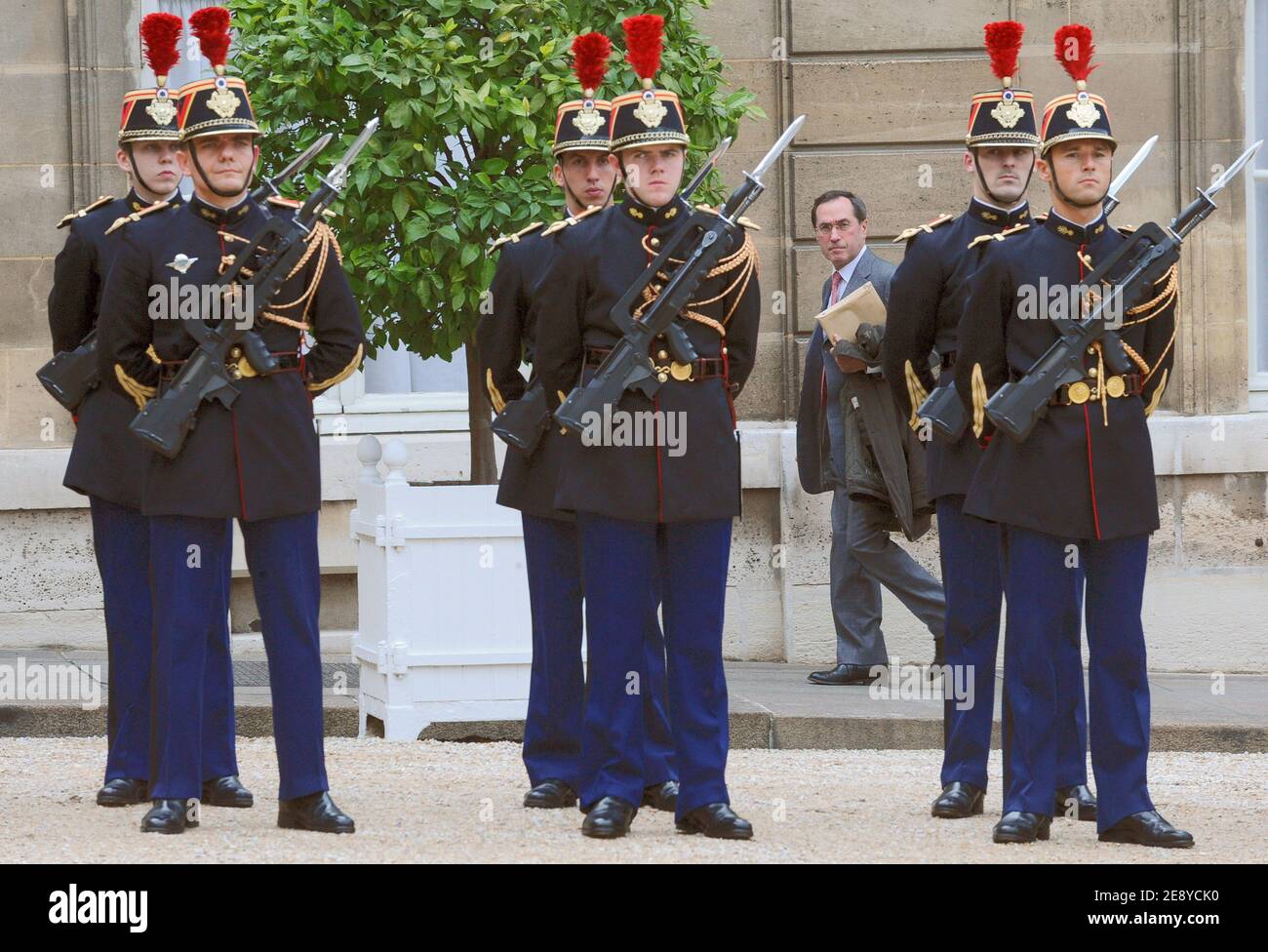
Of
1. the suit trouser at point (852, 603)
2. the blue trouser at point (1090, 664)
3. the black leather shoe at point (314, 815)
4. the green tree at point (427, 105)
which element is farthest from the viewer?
the suit trouser at point (852, 603)

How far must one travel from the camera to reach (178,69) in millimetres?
12016

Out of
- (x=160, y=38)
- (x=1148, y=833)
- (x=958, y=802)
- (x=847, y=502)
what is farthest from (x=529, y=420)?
(x=847, y=502)

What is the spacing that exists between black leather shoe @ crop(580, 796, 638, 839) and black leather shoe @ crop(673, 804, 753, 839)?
0.17 metres

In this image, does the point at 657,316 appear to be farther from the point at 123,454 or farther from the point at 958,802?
the point at 123,454

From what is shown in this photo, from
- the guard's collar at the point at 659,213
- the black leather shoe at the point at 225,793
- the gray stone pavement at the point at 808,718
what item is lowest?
the gray stone pavement at the point at 808,718

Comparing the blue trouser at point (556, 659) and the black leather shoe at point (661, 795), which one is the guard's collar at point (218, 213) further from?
the black leather shoe at point (661, 795)

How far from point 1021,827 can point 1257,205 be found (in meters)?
6.75

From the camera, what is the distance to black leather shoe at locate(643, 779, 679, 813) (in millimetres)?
7113

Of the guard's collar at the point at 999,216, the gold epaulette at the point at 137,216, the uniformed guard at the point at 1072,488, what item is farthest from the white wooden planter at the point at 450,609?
the uniformed guard at the point at 1072,488

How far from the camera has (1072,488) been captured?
6.50 metres

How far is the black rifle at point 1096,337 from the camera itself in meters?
6.49

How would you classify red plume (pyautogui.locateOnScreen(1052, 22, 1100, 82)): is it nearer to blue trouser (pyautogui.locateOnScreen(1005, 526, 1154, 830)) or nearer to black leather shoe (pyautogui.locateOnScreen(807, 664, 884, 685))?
blue trouser (pyautogui.locateOnScreen(1005, 526, 1154, 830))

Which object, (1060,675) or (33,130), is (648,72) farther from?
(33,130)

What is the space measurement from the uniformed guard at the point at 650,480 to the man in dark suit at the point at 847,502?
9.13 ft
